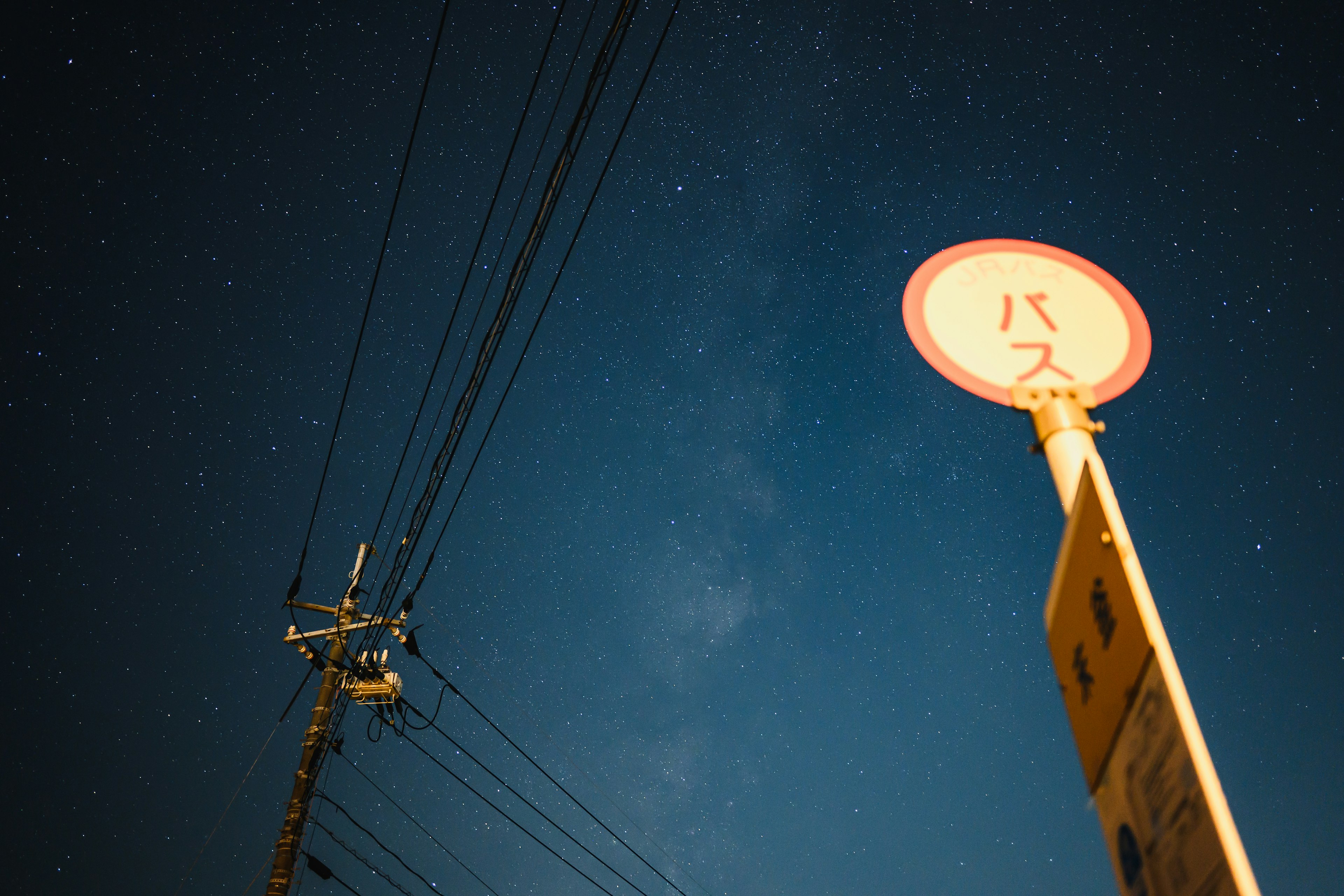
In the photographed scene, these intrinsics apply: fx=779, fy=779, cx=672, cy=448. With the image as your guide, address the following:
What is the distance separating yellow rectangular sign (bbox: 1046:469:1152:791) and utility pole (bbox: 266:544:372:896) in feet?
32.0

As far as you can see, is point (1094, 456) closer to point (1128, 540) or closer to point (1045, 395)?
point (1045, 395)

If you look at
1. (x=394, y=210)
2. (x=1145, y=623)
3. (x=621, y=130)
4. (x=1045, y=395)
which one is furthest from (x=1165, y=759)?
(x=394, y=210)

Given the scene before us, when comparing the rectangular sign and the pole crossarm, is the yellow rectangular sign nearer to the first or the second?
the rectangular sign

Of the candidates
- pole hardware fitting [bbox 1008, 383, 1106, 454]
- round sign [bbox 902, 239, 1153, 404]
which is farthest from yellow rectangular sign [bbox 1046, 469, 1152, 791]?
round sign [bbox 902, 239, 1153, 404]

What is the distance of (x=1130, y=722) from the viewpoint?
1.09 metres

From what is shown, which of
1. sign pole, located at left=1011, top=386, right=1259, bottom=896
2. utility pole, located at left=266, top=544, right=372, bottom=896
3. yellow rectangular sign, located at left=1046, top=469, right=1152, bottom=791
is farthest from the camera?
utility pole, located at left=266, top=544, right=372, bottom=896

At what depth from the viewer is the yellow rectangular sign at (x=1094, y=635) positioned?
1.12 meters

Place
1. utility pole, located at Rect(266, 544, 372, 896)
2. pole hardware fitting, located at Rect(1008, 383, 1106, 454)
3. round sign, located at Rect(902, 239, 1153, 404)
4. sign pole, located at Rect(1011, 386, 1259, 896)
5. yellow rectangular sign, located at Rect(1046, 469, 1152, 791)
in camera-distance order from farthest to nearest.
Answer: utility pole, located at Rect(266, 544, 372, 896) < round sign, located at Rect(902, 239, 1153, 404) < pole hardware fitting, located at Rect(1008, 383, 1106, 454) < yellow rectangular sign, located at Rect(1046, 469, 1152, 791) < sign pole, located at Rect(1011, 386, 1259, 896)

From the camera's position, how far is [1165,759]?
0.97m

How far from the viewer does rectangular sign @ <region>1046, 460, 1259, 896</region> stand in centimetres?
89

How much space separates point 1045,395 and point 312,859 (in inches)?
435

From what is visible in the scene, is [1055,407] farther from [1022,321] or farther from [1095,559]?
[1095,559]

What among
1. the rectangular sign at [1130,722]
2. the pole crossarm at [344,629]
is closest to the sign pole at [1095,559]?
the rectangular sign at [1130,722]

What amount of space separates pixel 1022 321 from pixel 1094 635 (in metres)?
0.97
